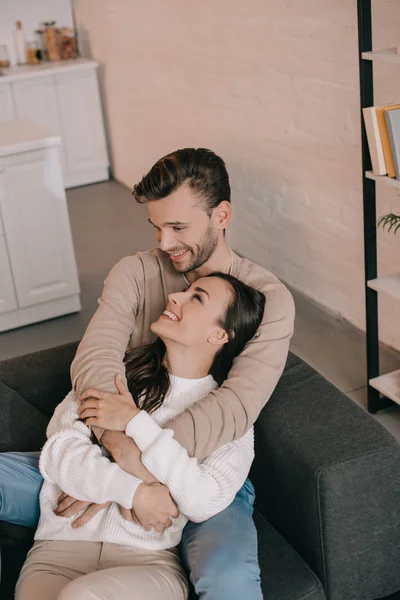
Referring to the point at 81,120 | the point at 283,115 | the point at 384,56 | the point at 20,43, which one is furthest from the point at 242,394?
the point at 20,43

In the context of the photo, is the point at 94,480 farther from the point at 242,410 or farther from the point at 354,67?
the point at 354,67

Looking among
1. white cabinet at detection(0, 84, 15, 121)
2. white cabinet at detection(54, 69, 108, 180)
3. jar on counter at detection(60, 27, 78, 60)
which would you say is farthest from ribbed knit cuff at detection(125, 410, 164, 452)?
jar on counter at detection(60, 27, 78, 60)

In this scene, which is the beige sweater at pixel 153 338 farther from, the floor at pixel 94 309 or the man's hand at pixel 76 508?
the floor at pixel 94 309

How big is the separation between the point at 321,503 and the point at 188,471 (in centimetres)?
28

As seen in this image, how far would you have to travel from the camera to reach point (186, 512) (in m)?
1.60

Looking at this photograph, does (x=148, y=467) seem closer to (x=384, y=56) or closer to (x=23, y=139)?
(x=384, y=56)

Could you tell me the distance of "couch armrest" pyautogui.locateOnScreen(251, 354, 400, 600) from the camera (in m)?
1.60

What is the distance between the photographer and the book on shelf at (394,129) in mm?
2223

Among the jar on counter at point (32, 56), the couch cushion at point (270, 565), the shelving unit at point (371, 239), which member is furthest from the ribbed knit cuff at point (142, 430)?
the jar on counter at point (32, 56)

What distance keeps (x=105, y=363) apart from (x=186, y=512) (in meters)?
0.42

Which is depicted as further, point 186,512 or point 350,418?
point 350,418

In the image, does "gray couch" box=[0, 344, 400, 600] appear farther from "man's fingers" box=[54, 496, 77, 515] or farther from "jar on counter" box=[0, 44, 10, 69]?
"jar on counter" box=[0, 44, 10, 69]

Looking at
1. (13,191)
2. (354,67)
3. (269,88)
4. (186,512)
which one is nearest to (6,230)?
(13,191)

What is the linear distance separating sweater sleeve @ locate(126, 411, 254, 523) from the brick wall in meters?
1.53
